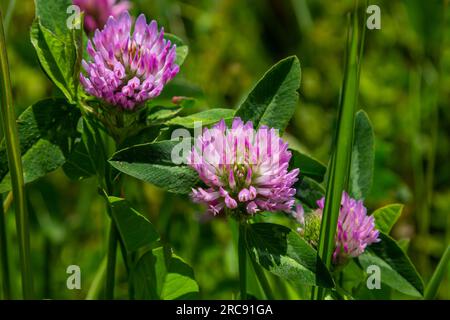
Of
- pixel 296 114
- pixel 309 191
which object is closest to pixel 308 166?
pixel 309 191

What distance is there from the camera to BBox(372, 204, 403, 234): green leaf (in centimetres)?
84

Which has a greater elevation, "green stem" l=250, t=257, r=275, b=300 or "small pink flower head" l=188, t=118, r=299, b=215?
"small pink flower head" l=188, t=118, r=299, b=215

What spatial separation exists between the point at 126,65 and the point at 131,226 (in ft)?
0.54

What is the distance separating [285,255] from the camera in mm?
705

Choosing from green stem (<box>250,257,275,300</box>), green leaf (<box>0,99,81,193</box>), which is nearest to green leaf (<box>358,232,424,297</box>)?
green stem (<box>250,257,275,300</box>)

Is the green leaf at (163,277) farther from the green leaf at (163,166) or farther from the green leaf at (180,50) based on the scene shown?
the green leaf at (180,50)

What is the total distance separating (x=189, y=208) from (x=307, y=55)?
610mm

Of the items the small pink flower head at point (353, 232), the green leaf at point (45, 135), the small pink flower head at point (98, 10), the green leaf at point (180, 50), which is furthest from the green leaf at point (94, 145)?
the small pink flower head at point (98, 10)

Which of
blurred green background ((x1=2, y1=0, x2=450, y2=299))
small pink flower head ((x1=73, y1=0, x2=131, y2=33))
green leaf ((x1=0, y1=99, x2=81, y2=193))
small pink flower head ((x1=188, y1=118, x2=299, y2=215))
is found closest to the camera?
small pink flower head ((x1=188, y1=118, x2=299, y2=215))

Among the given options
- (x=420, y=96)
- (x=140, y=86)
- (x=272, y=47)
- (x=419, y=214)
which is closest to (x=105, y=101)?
(x=140, y=86)

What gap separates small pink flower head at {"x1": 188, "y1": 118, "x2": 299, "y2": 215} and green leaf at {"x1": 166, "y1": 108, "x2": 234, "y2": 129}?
0.22ft

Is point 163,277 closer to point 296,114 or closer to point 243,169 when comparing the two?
point 243,169

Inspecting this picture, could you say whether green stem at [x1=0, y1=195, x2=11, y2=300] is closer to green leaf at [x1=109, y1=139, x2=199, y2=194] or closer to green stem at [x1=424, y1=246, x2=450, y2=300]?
green leaf at [x1=109, y1=139, x2=199, y2=194]

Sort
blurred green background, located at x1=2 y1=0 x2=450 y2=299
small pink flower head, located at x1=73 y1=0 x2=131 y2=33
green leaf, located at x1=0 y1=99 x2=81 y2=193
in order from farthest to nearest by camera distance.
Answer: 1. blurred green background, located at x1=2 y1=0 x2=450 y2=299
2. small pink flower head, located at x1=73 y1=0 x2=131 y2=33
3. green leaf, located at x1=0 y1=99 x2=81 y2=193
